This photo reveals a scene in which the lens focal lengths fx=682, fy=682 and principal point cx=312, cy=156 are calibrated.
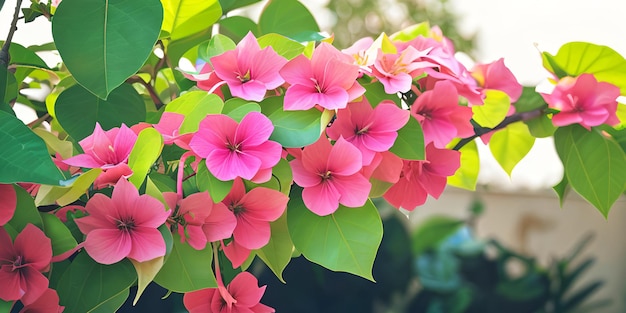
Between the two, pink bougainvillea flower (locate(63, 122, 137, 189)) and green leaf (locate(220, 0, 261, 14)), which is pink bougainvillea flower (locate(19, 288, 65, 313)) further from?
green leaf (locate(220, 0, 261, 14))

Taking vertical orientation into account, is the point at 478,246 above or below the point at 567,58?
below

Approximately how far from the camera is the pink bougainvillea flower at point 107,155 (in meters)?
0.23

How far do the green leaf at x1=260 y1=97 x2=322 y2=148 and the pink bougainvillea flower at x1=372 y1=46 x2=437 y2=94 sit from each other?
1.3 inches

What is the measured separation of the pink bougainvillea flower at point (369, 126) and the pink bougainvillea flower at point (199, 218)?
5 cm

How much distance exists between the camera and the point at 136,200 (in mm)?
221

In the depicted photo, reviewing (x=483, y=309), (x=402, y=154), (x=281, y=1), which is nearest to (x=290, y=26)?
(x=281, y=1)

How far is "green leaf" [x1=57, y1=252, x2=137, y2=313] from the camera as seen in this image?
23cm

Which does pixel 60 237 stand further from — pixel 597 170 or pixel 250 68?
pixel 597 170

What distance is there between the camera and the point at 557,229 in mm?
2887

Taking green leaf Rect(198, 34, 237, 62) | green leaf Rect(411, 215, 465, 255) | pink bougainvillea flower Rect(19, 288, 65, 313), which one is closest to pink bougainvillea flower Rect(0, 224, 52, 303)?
pink bougainvillea flower Rect(19, 288, 65, 313)

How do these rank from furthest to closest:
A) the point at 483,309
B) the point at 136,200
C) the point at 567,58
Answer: the point at 483,309, the point at 567,58, the point at 136,200

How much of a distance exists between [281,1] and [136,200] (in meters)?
0.17

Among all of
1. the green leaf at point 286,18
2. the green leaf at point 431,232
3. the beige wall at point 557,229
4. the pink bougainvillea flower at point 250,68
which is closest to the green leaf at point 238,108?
the pink bougainvillea flower at point 250,68

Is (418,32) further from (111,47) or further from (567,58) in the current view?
(111,47)
